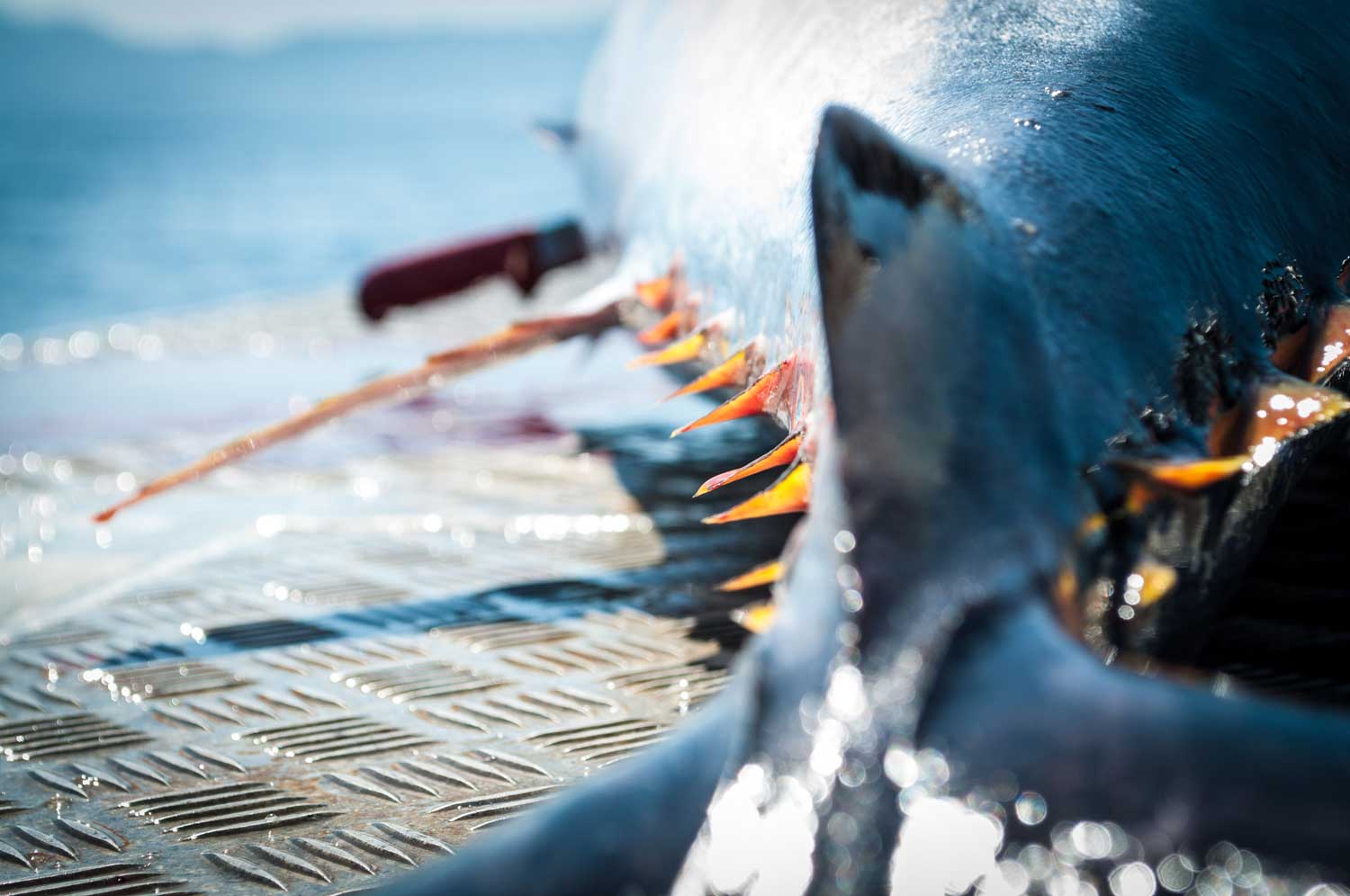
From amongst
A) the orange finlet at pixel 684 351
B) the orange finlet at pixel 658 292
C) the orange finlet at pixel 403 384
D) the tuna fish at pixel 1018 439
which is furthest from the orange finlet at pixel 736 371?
the orange finlet at pixel 403 384

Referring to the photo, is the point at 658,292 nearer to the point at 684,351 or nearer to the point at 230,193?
the point at 684,351

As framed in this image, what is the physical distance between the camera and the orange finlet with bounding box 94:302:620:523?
238cm

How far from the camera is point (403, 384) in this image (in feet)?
8.39

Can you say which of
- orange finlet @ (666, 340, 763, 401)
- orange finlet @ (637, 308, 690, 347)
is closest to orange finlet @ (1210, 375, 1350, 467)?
orange finlet @ (666, 340, 763, 401)

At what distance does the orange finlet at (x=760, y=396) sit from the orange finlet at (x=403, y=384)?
39.0 inches

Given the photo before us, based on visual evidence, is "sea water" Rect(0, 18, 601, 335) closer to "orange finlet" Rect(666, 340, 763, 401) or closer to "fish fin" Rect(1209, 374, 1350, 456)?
"orange finlet" Rect(666, 340, 763, 401)

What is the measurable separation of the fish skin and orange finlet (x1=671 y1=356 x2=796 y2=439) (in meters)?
0.34

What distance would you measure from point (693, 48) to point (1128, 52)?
4.80ft

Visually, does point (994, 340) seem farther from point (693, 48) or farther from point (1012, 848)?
point (693, 48)

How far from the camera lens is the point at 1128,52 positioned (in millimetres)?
1766

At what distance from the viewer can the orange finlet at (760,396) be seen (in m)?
1.67

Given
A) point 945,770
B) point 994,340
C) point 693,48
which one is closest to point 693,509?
point 693,48

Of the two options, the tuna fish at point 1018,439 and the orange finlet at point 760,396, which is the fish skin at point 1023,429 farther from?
the orange finlet at point 760,396

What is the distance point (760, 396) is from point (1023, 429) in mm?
589
